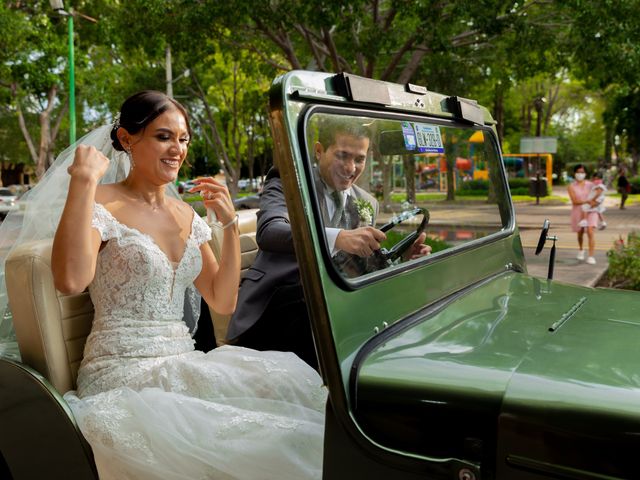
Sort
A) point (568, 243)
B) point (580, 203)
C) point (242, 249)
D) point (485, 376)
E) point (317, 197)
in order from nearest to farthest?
point (485, 376)
point (317, 197)
point (242, 249)
point (580, 203)
point (568, 243)

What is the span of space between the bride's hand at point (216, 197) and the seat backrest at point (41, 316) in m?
0.55

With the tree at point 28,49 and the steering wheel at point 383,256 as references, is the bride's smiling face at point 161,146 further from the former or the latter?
the tree at point 28,49

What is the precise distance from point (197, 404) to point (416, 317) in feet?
2.23

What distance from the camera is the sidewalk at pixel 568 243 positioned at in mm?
9172

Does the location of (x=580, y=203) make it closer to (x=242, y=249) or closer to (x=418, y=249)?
(x=242, y=249)

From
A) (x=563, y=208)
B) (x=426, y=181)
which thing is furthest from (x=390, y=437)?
(x=563, y=208)

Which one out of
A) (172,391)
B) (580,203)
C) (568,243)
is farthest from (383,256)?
(568,243)

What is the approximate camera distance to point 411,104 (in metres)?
2.08

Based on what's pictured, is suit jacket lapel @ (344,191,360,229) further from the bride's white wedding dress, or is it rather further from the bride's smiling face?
the bride's smiling face

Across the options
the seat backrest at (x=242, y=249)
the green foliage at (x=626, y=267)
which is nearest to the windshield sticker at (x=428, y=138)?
the seat backrest at (x=242, y=249)

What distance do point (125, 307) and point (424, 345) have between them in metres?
1.10

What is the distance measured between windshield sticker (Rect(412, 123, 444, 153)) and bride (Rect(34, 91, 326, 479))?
681 mm

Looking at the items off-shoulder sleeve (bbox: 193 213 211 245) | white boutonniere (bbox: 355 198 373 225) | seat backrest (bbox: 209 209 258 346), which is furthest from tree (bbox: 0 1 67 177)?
white boutonniere (bbox: 355 198 373 225)

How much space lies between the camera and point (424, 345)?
5.17ft
